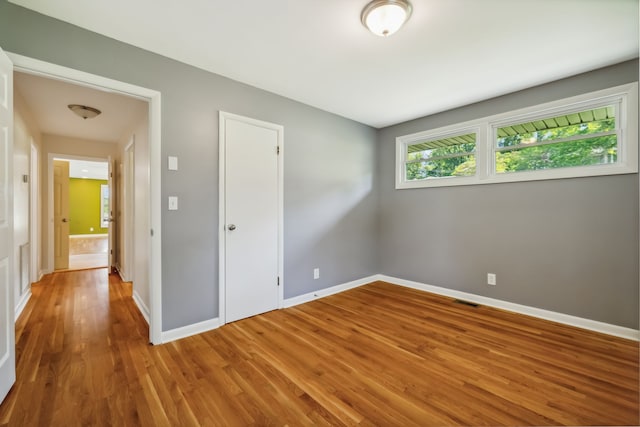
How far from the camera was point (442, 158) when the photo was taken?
12.3 feet

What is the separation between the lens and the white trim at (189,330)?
236 cm

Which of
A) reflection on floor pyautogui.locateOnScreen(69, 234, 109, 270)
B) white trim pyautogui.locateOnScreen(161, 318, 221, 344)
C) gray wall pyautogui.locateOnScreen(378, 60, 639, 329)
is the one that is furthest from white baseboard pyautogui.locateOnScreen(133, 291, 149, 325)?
gray wall pyautogui.locateOnScreen(378, 60, 639, 329)

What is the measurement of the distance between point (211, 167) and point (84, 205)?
459 inches

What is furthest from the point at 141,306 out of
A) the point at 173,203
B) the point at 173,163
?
the point at 173,163

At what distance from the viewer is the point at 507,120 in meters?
3.13

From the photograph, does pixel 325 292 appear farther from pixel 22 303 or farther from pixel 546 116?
pixel 22 303

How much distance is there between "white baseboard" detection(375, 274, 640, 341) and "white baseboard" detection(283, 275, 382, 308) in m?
0.62

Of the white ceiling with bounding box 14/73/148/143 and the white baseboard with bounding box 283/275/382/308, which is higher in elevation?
the white ceiling with bounding box 14/73/148/143

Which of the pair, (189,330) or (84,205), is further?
(84,205)

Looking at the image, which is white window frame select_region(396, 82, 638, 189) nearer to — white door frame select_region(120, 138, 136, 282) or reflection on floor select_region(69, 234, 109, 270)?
white door frame select_region(120, 138, 136, 282)

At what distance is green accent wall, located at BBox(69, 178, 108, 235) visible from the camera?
10.5 metres

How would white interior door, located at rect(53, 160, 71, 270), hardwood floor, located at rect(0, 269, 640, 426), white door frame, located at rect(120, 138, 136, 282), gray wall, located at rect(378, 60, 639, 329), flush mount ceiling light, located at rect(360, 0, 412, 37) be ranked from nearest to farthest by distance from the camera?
hardwood floor, located at rect(0, 269, 640, 426), flush mount ceiling light, located at rect(360, 0, 412, 37), gray wall, located at rect(378, 60, 639, 329), white door frame, located at rect(120, 138, 136, 282), white interior door, located at rect(53, 160, 71, 270)

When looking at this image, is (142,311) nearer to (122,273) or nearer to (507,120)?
(122,273)

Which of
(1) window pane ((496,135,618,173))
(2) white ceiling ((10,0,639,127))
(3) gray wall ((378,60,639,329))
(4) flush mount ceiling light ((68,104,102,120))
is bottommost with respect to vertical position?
(3) gray wall ((378,60,639,329))
